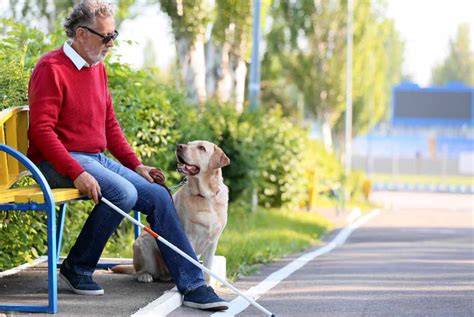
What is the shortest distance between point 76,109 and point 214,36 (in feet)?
65.8

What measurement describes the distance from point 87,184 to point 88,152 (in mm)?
465

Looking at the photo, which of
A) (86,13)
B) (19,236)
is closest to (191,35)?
(19,236)

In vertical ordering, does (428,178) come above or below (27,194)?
below

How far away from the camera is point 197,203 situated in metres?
7.98

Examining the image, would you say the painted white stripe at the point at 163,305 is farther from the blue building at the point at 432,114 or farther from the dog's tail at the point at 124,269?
the blue building at the point at 432,114

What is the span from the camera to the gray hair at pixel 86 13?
7332mm

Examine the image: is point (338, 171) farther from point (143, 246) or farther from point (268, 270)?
point (143, 246)

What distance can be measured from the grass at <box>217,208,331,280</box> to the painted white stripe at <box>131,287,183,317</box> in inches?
103

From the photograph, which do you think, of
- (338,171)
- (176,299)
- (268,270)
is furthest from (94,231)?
(338,171)

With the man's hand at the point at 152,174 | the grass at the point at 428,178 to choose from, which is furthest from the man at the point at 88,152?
the grass at the point at 428,178

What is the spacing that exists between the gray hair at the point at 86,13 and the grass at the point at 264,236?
337 cm

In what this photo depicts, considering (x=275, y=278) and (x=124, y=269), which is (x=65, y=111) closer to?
(x=124, y=269)

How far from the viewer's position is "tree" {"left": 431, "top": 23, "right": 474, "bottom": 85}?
410 ft

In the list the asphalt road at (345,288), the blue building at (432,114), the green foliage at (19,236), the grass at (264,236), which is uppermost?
the green foliage at (19,236)
